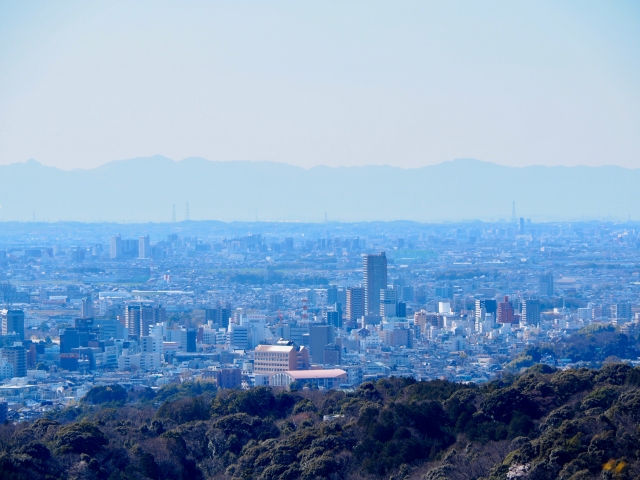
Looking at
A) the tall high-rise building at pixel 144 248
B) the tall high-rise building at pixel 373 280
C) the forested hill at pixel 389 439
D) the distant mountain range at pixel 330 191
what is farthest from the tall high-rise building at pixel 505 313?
the distant mountain range at pixel 330 191

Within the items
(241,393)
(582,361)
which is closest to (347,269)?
(582,361)

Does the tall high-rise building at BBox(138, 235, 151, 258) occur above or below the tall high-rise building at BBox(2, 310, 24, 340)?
above

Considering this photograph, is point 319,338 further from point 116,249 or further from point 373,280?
point 116,249

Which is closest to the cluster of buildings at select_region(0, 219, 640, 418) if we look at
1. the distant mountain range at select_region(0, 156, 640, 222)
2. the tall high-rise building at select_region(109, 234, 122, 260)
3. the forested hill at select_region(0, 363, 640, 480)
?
the tall high-rise building at select_region(109, 234, 122, 260)

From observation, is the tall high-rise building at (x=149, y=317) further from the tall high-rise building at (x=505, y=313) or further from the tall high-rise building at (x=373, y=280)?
the tall high-rise building at (x=505, y=313)

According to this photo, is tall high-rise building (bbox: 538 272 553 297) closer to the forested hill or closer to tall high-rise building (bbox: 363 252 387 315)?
tall high-rise building (bbox: 363 252 387 315)

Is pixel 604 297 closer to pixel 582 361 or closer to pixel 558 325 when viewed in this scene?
pixel 558 325

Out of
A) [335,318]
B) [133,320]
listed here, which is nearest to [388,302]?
[335,318]
